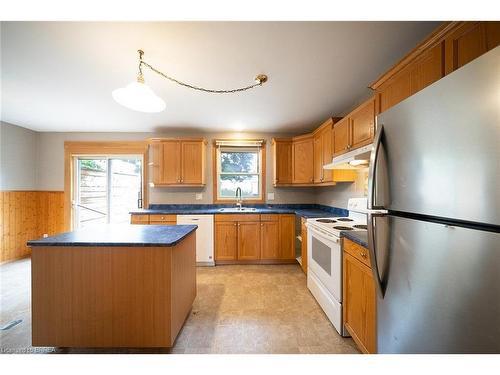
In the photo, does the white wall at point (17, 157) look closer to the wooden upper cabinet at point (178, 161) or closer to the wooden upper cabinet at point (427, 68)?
→ the wooden upper cabinet at point (178, 161)

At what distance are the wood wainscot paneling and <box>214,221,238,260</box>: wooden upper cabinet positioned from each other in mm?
3294

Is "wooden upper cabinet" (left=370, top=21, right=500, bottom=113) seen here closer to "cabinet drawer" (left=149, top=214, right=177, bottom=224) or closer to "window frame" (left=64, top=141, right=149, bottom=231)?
"cabinet drawer" (left=149, top=214, right=177, bottom=224)

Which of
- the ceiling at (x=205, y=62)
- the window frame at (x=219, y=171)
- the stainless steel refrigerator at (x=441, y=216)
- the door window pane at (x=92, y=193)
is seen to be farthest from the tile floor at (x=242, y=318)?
the ceiling at (x=205, y=62)

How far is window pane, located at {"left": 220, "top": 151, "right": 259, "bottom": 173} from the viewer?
13.2ft

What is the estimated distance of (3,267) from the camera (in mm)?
3229

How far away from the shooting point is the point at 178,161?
367 cm

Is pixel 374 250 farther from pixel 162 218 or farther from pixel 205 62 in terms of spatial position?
pixel 162 218

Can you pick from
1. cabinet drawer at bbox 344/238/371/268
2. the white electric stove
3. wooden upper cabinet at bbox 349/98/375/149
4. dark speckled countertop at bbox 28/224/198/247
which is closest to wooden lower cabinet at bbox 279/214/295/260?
the white electric stove

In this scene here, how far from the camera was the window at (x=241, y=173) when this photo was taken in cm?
400

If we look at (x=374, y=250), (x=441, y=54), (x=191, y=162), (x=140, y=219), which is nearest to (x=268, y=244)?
(x=191, y=162)

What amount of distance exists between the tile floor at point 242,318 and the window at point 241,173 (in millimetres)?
1556

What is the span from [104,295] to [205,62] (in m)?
2.06

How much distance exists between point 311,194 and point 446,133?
3.50 metres
